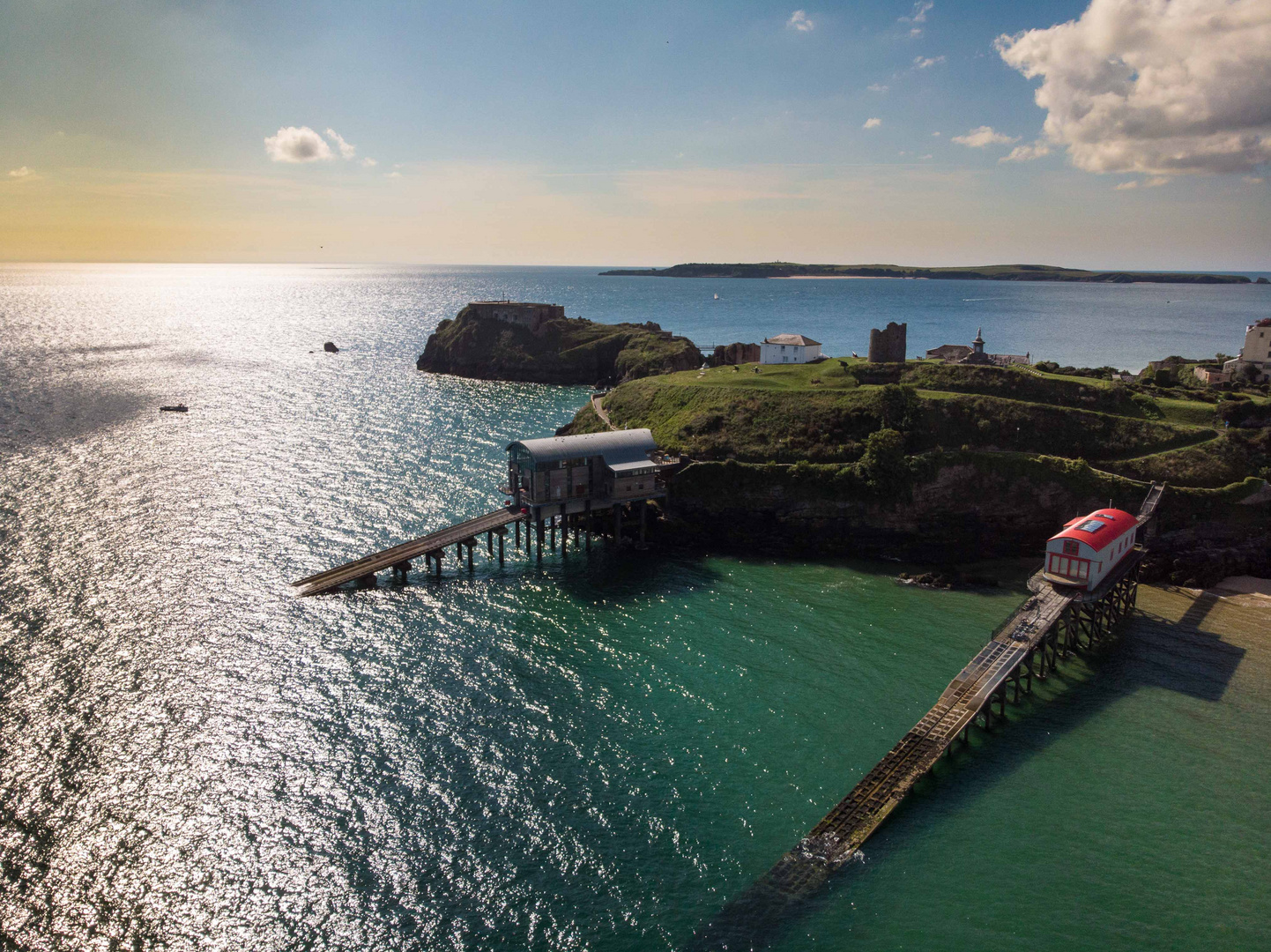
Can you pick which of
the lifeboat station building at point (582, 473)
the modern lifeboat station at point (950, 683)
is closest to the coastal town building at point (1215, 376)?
the modern lifeboat station at point (950, 683)

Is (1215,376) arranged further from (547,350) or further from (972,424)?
(547,350)

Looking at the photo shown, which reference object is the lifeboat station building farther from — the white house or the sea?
the white house

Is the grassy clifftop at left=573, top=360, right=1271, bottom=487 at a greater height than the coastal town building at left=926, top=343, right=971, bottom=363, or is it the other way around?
the coastal town building at left=926, top=343, right=971, bottom=363

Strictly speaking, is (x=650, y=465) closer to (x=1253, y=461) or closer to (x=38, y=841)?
(x=38, y=841)

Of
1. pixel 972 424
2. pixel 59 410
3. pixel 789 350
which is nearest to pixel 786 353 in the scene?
pixel 789 350

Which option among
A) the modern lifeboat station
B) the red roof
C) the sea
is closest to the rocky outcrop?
the modern lifeboat station
